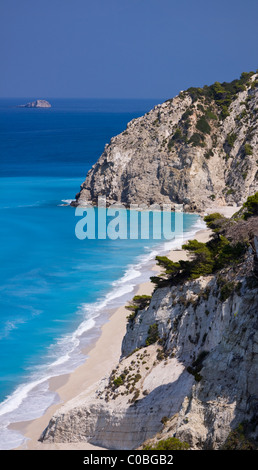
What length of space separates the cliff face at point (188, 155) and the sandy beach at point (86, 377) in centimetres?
3369

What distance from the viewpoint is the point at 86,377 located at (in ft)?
91.9

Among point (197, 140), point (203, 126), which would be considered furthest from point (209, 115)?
point (197, 140)

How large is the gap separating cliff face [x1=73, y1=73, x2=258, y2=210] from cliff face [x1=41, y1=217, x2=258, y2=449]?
46.4 meters

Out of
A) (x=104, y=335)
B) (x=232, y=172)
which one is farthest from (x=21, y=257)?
(x=232, y=172)

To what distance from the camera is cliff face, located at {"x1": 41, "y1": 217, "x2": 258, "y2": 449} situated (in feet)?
48.2

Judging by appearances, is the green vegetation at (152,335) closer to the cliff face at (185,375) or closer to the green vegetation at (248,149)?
the cliff face at (185,375)

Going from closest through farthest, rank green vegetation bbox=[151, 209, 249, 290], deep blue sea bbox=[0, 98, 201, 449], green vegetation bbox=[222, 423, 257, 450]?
green vegetation bbox=[222, 423, 257, 450] → green vegetation bbox=[151, 209, 249, 290] → deep blue sea bbox=[0, 98, 201, 449]

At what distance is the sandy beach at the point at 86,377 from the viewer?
73.3ft

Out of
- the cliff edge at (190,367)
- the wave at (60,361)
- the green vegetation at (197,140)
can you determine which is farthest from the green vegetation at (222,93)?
the cliff edge at (190,367)

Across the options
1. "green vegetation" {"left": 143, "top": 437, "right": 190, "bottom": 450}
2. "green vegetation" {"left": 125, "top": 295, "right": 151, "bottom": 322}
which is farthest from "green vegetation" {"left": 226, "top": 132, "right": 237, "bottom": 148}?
"green vegetation" {"left": 143, "top": 437, "right": 190, "bottom": 450}

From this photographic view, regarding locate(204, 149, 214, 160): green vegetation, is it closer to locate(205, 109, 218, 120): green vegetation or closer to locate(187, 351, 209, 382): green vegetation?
locate(205, 109, 218, 120): green vegetation

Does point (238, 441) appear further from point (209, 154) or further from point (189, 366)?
point (209, 154)

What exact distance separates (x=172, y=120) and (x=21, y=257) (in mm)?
29770

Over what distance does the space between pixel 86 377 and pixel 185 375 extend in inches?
424
